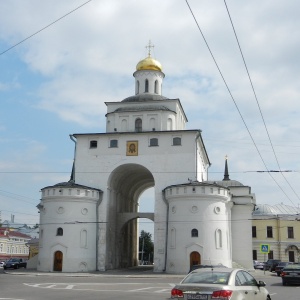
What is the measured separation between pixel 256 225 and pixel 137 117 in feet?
95.1

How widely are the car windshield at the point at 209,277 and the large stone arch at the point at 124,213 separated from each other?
104 ft

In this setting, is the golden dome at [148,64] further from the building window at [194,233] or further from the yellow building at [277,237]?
the yellow building at [277,237]

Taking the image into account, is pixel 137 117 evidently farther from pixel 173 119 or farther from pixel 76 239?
pixel 76 239

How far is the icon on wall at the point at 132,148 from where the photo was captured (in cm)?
4103

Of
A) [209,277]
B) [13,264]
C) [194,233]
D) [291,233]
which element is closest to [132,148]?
[194,233]

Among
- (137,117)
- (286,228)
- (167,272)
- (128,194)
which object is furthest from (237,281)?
(286,228)

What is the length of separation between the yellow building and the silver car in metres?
52.9

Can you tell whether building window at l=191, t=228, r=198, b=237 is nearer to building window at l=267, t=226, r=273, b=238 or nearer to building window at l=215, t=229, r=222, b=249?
building window at l=215, t=229, r=222, b=249

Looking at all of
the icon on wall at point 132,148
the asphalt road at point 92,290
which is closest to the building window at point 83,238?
the icon on wall at point 132,148

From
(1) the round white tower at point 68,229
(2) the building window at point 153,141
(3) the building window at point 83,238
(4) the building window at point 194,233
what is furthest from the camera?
(2) the building window at point 153,141

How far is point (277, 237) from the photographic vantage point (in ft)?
204

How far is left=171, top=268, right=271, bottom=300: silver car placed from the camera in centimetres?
863

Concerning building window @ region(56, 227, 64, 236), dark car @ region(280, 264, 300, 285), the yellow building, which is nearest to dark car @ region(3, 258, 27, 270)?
building window @ region(56, 227, 64, 236)

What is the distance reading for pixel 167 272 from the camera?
36.6m
